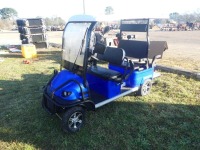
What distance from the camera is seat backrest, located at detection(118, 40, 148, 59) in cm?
443

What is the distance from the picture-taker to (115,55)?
395 centimetres

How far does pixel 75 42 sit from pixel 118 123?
1624mm

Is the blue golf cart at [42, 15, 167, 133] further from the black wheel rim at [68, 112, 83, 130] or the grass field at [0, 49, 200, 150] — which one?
the grass field at [0, 49, 200, 150]

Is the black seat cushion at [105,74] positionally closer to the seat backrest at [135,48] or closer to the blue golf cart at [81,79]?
the blue golf cart at [81,79]

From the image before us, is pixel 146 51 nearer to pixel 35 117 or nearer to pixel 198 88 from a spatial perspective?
pixel 198 88

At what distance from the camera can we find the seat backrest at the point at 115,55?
378cm

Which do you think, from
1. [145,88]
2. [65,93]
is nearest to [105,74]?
[65,93]

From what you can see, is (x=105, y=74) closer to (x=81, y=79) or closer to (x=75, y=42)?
(x=81, y=79)

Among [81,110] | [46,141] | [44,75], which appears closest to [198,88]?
[81,110]

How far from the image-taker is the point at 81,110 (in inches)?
124

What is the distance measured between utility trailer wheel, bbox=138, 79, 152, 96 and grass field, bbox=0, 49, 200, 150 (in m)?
0.13

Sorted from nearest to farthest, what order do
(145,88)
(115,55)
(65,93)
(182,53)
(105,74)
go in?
(65,93)
(105,74)
(115,55)
(145,88)
(182,53)

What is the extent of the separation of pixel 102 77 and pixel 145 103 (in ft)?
4.02

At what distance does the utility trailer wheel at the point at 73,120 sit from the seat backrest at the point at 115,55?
4.21 ft
